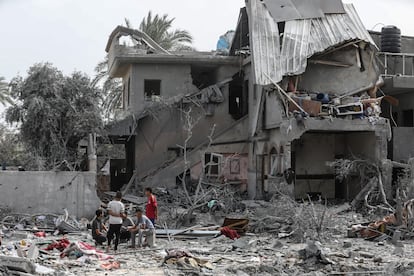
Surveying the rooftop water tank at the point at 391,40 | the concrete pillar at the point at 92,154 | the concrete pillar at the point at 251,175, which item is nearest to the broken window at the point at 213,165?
the concrete pillar at the point at 251,175

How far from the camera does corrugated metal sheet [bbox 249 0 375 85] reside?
24.0 metres

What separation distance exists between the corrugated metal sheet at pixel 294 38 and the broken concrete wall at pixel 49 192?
7858mm

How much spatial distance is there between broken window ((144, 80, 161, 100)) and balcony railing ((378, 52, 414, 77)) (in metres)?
10.1

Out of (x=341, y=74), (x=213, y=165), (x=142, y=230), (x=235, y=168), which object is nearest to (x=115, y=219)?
(x=142, y=230)

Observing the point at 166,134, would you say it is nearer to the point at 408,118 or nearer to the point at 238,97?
the point at 238,97

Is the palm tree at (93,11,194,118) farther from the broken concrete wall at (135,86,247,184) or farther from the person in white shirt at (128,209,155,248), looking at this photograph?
the person in white shirt at (128,209,155,248)

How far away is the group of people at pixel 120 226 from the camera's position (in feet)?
48.8

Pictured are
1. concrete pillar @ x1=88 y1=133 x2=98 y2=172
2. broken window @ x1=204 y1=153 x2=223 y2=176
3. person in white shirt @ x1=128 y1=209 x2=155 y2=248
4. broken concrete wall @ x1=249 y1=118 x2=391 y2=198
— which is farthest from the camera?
broken window @ x1=204 y1=153 x2=223 y2=176

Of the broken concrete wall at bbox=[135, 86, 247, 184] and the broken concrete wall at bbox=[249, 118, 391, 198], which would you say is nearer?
the broken concrete wall at bbox=[249, 118, 391, 198]

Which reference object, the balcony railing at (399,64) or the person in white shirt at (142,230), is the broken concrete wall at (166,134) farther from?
the person in white shirt at (142,230)

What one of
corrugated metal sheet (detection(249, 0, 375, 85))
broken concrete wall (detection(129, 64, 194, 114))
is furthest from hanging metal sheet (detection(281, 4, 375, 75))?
broken concrete wall (detection(129, 64, 194, 114))

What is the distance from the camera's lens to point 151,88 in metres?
29.1

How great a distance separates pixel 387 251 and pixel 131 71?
642 inches

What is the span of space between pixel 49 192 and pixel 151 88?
9.77m
